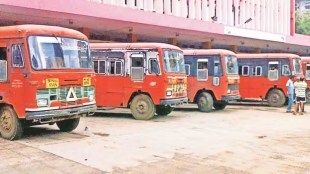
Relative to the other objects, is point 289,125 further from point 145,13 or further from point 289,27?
point 289,27

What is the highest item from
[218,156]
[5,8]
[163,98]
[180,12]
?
[180,12]

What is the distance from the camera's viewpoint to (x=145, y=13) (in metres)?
20.4

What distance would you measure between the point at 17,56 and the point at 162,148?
3.80 m

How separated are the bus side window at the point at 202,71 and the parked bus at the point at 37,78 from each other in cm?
792

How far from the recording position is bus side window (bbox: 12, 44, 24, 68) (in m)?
9.23

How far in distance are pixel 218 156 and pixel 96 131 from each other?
4.00m

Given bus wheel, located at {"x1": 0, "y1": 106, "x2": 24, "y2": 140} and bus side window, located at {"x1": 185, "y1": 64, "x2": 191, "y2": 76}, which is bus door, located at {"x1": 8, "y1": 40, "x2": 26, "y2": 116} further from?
bus side window, located at {"x1": 185, "y1": 64, "x2": 191, "y2": 76}

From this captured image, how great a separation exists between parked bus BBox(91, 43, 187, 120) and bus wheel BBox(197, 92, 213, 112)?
2.42m

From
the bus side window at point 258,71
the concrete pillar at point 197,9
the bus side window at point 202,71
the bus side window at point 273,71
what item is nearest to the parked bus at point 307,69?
the bus side window at point 273,71

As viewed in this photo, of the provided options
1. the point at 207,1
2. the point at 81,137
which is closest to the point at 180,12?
the point at 207,1

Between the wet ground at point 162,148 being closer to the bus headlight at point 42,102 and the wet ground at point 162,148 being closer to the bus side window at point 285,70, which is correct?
the bus headlight at point 42,102

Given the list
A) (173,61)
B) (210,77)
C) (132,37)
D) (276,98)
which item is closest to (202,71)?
(210,77)

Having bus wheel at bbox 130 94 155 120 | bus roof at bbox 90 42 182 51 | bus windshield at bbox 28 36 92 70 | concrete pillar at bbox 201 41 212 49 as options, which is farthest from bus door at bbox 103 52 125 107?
concrete pillar at bbox 201 41 212 49

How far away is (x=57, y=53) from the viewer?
9.58 m
